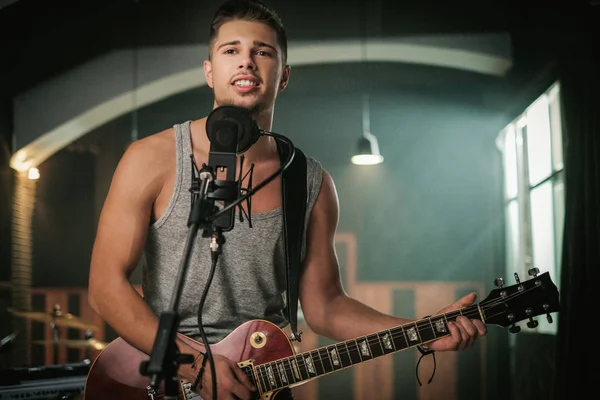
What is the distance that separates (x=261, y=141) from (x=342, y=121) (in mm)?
2003

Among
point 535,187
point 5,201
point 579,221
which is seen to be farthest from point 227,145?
point 5,201

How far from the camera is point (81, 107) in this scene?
443cm

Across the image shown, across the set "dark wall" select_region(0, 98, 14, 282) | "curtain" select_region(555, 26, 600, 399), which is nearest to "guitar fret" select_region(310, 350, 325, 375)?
"curtain" select_region(555, 26, 600, 399)

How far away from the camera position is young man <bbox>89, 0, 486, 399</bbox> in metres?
1.94

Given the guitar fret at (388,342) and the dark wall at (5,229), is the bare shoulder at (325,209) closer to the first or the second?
the guitar fret at (388,342)

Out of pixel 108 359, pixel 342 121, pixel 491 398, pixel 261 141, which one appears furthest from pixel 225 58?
pixel 491 398

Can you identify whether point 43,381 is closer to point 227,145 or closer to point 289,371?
point 289,371

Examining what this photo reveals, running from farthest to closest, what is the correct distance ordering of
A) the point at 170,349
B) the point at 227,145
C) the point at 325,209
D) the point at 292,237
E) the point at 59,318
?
the point at 59,318
the point at 325,209
the point at 292,237
the point at 227,145
the point at 170,349

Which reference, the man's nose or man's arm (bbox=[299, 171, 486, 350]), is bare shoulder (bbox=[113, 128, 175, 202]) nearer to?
the man's nose

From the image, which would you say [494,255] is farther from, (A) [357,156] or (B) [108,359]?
(B) [108,359]

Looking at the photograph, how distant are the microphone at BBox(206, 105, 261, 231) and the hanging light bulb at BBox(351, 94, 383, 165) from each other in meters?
2.76

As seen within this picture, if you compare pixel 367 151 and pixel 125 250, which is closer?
pixel 125 250

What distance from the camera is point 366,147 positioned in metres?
4.19

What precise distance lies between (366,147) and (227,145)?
2.82 meters
